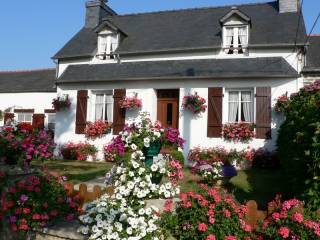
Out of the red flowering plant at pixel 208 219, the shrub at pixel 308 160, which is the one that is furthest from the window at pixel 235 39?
the red flowering plant at pixel 208 219

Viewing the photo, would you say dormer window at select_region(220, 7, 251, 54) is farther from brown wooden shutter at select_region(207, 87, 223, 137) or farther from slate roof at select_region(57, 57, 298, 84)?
brown wooden shutter at select_region(207, 87, 223, 137)

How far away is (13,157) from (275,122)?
8.57 metres

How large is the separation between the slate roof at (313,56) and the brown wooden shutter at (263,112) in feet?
5.82

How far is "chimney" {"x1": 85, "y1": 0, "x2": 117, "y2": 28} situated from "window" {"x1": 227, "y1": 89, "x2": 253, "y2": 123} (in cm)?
854

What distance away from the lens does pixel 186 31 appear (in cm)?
1488

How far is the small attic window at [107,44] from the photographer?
1508cm

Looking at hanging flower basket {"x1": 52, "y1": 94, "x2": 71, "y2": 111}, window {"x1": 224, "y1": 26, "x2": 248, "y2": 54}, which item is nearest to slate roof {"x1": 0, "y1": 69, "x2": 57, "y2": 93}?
hanging flower basket {"x1": 52, "y1": 94, "x2": 71, "y2": 111}

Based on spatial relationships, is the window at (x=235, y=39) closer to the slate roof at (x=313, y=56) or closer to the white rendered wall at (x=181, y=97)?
the white rendered wall at (x=181, y=97)

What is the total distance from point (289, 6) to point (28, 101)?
1419 centimetres

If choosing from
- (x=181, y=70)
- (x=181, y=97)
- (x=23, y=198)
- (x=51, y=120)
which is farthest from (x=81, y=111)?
(x=23, y=198)

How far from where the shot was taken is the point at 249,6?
15.7m

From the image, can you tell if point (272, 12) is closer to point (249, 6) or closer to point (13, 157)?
point (249, 6)

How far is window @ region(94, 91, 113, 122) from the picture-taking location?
14.1m

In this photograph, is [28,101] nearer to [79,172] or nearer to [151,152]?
[79,172]
